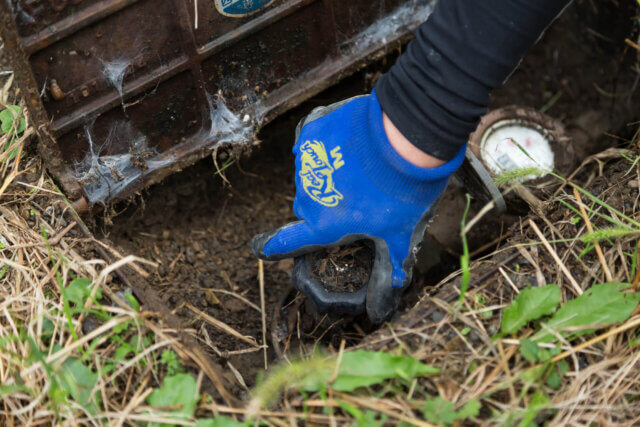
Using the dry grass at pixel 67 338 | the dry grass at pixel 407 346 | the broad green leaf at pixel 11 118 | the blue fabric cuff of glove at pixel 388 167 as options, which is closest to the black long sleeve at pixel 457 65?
the blue fabric cuff of glove at pixel 388 167

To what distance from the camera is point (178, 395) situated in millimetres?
1423

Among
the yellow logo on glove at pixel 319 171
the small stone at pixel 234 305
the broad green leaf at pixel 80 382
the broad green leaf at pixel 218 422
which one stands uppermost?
the yellow logo on glove at pixel 319 171

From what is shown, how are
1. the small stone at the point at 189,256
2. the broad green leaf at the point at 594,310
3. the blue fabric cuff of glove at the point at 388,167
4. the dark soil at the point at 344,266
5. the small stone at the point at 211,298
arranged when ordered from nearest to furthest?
the broad green leaf at the point at 594,310, the blue fabric cuff of glove at the point at 388,167, the dark soil at the point at 344,266, the small stone at the point at 211,298, the small stone at the point at 189,256

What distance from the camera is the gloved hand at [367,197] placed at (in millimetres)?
1721

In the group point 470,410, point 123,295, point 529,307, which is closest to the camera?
point 470,410

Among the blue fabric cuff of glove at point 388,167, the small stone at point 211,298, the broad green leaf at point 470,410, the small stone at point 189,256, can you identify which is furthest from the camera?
the small stone at point 189,256

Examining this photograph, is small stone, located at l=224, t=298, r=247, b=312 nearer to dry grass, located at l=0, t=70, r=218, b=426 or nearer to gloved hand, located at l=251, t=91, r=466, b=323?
gloved hand, located at l=251, t=91, r=466, b=323

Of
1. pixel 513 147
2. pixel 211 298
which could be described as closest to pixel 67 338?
pixel 211 298

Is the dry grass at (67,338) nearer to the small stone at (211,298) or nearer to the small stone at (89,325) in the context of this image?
the small stone at (89,325)

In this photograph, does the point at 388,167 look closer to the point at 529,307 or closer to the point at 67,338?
the point at 529,307

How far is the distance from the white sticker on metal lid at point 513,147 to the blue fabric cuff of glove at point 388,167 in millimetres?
608

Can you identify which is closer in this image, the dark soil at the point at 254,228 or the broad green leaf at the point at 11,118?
the broad green leaf at the point at 11,118

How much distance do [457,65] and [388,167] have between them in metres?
0.34

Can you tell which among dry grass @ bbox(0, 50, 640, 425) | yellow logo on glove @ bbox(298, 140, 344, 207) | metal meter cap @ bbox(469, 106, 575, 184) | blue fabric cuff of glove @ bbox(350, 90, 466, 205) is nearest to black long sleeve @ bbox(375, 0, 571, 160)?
blue fabric cuff of glove @ bbox(350, 90, 466, 205)
